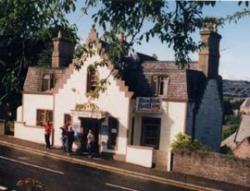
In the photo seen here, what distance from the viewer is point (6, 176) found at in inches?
864

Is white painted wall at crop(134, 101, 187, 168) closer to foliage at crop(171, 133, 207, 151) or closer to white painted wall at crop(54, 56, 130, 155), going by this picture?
foliage at crop(171, 133, 207, 151)

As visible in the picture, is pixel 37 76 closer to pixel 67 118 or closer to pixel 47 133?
pixel 67 118

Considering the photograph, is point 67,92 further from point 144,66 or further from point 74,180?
point 74,180

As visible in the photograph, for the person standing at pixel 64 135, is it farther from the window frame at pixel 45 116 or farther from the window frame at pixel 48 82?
the window frame at pixel 48 82

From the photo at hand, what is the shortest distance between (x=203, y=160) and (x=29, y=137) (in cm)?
1490

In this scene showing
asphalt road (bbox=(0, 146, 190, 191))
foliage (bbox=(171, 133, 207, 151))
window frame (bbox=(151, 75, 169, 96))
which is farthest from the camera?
window frame (bbox=(151, 75, 169, 96))

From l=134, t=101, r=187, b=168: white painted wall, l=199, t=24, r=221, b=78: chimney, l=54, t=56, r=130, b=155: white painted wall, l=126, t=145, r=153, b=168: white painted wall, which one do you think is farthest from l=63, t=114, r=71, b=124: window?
l=199, t=24, r=221, b=78: chimney

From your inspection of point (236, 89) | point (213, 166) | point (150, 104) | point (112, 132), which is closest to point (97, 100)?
point (112, 132)

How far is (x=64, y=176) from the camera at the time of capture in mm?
23344

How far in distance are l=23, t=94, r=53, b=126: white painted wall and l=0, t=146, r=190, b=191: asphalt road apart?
784 cm

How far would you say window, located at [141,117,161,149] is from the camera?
3078 centimetres

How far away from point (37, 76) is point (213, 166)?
55.9 ft

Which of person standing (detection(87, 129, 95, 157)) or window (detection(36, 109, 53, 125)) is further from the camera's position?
window (detection(36, 109, 53, 125))

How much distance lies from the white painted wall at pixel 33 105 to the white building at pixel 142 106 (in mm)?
81
